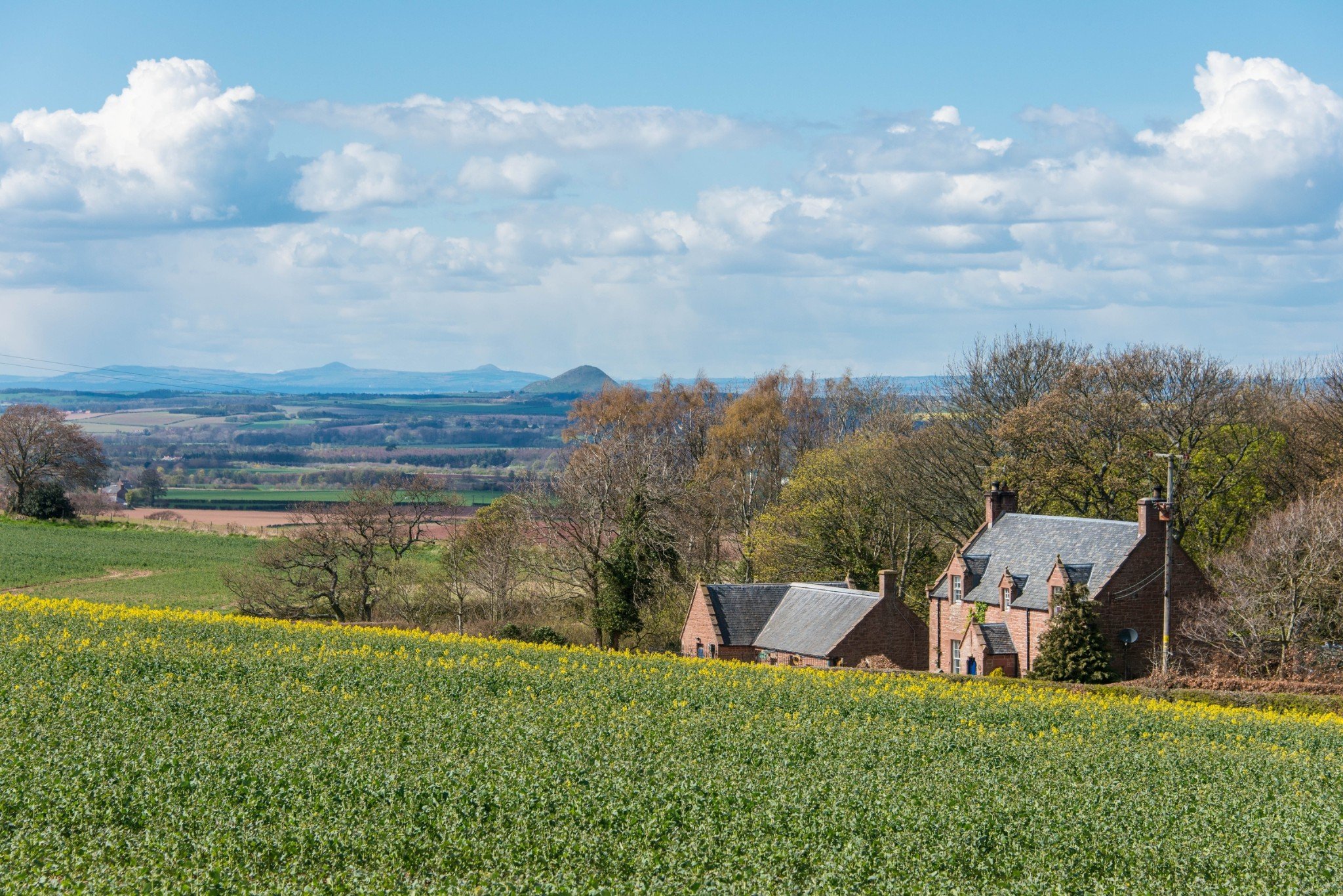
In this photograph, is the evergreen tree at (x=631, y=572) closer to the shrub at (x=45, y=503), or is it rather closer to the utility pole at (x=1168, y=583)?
the utility pole at (x=1168, y=583)

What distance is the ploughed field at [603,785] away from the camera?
1569 centimetres

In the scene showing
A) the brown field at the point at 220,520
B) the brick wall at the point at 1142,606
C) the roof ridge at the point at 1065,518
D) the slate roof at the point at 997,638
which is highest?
the roof ridge at the point at 1065,518

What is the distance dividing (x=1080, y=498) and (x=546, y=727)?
137 ft

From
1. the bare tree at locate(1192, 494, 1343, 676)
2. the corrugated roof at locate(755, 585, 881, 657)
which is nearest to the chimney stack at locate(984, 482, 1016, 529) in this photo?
the corrugated roof at locate(755, 585, 881, 657)

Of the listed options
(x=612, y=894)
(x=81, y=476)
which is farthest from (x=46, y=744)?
(x=81, y=476)

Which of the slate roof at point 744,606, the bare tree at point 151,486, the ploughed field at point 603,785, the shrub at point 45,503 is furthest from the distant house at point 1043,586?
the bare tree at point 151,486

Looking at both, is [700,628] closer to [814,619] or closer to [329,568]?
[814,619]

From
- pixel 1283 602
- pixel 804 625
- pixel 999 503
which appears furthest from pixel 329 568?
pixel 1283 602

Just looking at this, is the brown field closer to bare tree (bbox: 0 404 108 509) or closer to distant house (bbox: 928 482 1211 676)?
bare tree (bbox: 0 404 108 509)

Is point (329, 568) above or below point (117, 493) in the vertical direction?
above

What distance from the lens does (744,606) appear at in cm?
5384

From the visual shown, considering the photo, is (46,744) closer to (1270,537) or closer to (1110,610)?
(1110,610)

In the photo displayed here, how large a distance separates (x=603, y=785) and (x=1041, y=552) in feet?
111

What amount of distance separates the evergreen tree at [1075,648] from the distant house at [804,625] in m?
6.89
